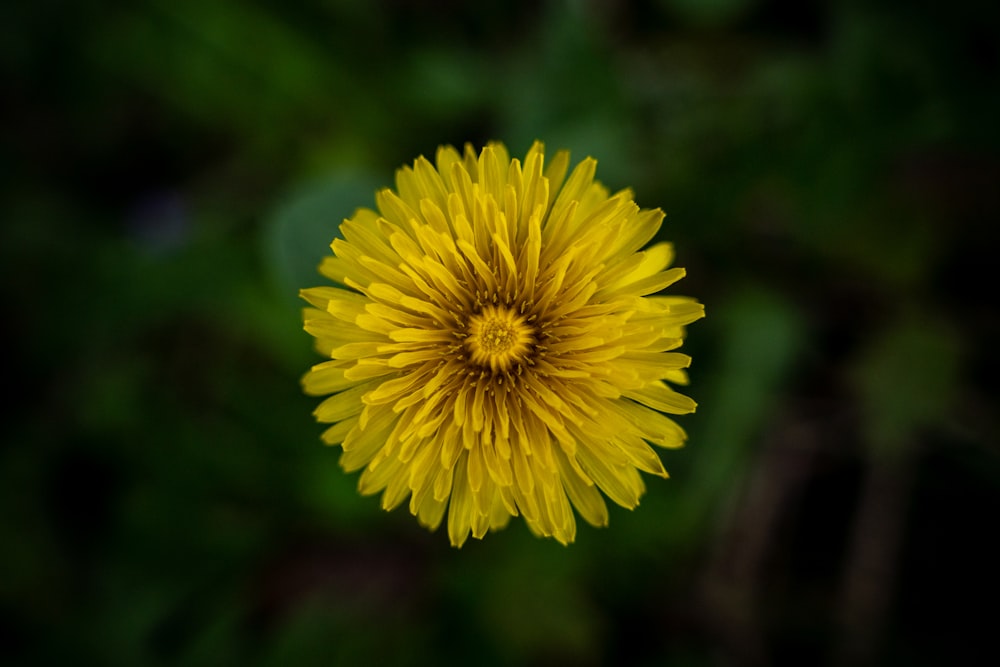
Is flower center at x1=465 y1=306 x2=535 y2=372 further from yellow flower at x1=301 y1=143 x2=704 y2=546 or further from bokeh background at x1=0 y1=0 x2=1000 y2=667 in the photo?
bokeh background at x1=0 y1=0 x2=1000 y2=667

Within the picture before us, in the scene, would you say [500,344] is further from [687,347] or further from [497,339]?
[687,347]

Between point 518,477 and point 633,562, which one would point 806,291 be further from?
point 518,477

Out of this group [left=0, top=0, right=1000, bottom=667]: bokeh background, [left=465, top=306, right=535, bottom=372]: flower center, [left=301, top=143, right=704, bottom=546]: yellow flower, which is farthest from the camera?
[left=0, top=0, right=1000, bottom=667]: bokeh background

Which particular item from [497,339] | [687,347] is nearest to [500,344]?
[497,339]

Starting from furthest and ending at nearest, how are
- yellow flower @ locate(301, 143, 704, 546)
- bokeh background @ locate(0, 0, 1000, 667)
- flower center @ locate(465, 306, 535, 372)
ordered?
bokeh background @ locate(0, 0, 1000, 667)
flower center @ locate(465, 306, 535, 372)
yellow flower @ locate(301, 143, 704, 546)

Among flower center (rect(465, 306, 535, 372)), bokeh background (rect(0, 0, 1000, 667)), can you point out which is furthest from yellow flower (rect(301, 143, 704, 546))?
bokeh background (rect(0, 0, 1000, 667))

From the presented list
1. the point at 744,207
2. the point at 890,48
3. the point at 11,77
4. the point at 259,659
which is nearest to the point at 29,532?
the point at 259,659

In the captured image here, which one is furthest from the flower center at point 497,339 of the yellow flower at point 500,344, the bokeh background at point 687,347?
the bokeh background at point 687,347
